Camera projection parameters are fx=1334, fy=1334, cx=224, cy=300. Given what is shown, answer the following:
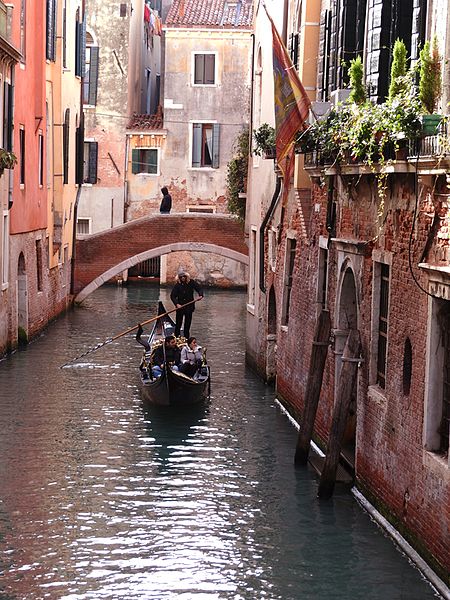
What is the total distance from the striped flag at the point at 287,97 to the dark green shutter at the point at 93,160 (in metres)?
17.8

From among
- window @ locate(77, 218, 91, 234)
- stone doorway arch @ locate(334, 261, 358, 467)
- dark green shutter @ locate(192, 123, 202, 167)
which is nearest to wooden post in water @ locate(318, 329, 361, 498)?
stone doorway arch @ locate(334, 261, 358, 467)

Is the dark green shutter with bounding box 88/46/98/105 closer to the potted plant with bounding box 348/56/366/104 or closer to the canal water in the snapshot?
the canal water

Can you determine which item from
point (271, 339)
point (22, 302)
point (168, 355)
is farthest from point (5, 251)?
point (271, 339)

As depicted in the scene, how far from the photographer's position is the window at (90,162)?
93.6ft

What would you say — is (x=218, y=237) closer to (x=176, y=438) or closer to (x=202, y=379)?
(x=202, y=379)

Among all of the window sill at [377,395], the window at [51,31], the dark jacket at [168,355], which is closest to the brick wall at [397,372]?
the window sill at [377,395]

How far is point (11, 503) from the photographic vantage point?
9453mm

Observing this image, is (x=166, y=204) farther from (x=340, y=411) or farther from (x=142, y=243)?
(x=340, y=411)

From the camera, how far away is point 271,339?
15289mm

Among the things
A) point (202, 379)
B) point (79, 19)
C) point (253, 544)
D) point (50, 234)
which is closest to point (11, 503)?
point (253, 544)

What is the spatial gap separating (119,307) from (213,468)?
1348 cm

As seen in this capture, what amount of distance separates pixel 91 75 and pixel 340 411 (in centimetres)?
2101

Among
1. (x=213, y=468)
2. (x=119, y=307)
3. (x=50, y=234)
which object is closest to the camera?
(x=213, y=468)

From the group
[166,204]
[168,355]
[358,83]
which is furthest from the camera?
[166,204]
